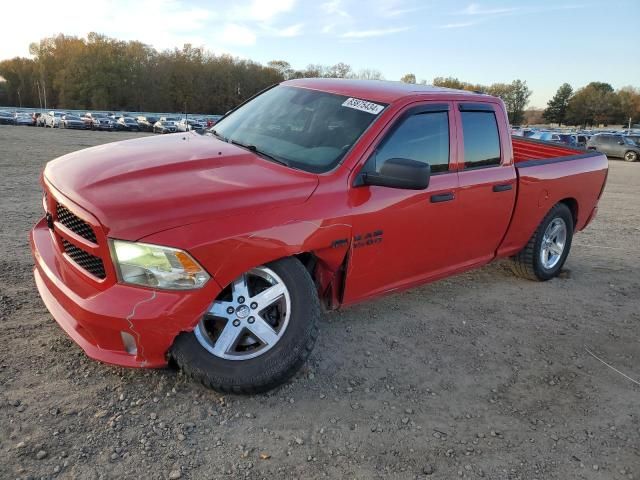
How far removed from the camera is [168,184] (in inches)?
114

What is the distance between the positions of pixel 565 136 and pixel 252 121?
3589 centimetres

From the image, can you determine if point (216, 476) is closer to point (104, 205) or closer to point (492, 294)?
→ point (104, 205)

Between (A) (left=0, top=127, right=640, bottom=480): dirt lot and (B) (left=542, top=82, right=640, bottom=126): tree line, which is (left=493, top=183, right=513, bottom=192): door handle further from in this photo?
(B) (left=542, top=82, right=640, bottom=126): tree line

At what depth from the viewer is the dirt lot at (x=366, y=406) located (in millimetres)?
2514

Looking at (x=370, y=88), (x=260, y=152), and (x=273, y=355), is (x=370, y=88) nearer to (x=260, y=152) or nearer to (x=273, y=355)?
(x=260, y=152)

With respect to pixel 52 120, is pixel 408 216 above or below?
above

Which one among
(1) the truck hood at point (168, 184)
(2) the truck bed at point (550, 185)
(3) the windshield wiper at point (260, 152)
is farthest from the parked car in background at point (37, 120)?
(3) the windshield wiper at point (260, 152)

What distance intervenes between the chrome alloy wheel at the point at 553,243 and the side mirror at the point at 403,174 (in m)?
2.66

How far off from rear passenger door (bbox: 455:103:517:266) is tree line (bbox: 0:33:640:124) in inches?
3864

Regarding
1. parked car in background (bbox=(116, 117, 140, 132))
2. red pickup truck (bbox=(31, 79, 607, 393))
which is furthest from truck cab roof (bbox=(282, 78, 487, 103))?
parked car in background (bbox=(116, 117, 140, 132))

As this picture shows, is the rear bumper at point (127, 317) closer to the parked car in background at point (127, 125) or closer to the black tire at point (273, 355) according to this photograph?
the black tire at point (273, 355)

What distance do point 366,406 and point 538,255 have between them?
9.81 ft

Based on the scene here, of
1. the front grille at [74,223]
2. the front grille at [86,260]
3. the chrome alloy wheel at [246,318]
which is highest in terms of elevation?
the front grille at [74,223]

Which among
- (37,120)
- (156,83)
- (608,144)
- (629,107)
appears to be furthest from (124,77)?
(629,107)
